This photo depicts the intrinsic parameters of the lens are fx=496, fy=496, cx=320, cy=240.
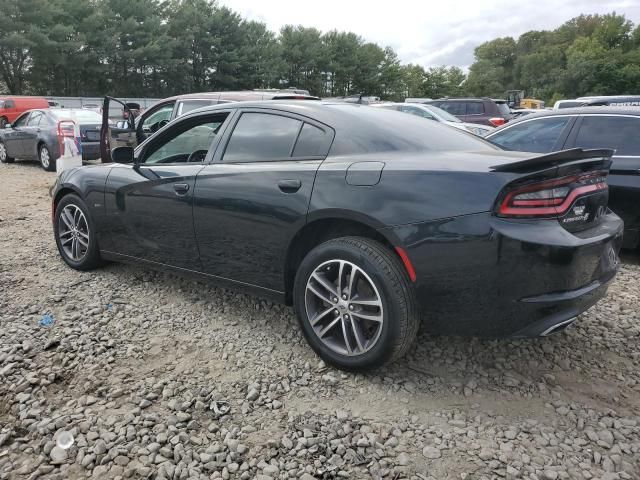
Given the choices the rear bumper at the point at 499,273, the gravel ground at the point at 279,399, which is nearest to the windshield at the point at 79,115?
the gravel ground at the point at 279,399

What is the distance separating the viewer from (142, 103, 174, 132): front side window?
29.3ft

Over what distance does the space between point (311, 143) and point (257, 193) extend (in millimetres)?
447

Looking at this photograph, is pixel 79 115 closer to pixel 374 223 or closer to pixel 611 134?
pixel 611 134

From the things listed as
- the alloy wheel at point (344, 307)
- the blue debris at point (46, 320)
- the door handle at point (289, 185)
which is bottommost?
the blue debris at point (46, 320)

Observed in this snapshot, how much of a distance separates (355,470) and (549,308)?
116 cm

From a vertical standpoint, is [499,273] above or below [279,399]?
above

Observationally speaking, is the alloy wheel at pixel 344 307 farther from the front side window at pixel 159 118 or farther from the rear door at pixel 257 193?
the front side window at pixel 159 118

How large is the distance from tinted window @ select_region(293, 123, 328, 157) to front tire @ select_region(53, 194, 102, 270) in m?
2.19

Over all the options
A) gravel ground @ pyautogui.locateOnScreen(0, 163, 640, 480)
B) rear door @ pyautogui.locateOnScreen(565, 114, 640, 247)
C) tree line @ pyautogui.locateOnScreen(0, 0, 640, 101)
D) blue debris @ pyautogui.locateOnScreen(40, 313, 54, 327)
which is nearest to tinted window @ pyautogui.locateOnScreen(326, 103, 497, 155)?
gravel ground @ pyautogui.locateOnScreen(0, 163, 640, 480)

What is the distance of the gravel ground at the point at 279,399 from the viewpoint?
2139 mm

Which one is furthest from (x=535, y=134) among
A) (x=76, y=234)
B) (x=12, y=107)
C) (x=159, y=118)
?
(x=12, y=107)

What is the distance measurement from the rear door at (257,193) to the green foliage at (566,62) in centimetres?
7448

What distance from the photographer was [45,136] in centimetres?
1111

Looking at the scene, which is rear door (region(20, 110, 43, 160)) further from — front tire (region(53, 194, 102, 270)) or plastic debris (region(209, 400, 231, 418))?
plastic debris (region(209, 400, 231, 418))
